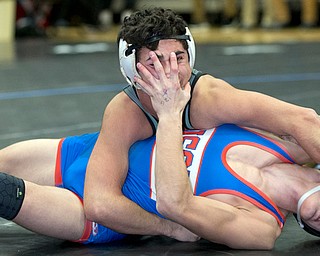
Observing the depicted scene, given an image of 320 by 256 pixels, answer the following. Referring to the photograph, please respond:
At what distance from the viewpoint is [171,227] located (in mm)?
3154

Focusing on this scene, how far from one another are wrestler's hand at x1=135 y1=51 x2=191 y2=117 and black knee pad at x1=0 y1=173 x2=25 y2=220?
0.54 meters

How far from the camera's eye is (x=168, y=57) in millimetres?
2975

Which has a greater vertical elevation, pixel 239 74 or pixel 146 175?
pixel 146 175

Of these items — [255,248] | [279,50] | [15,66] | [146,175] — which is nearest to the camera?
[255,248]

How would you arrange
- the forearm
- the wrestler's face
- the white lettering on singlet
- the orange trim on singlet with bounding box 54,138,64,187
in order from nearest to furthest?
the forearm < the wrestler's face < the white lettering on singlet < the orange trim on singlet with bounding box 54,138,64,187

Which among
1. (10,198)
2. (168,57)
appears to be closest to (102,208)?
(10,198)

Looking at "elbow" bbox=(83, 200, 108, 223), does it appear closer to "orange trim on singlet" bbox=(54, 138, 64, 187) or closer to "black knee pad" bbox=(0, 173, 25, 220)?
"black knee pad" bbox=(0, 173, 25, 220)

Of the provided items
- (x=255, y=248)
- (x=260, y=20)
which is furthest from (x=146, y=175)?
(x=260, y=20)

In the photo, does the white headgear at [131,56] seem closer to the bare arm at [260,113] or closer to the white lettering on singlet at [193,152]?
the bare arm at [260,113]

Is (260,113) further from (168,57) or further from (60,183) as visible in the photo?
(60,183)

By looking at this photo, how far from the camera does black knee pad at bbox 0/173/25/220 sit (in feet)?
9.92

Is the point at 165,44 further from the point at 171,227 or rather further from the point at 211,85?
the point at 171,227

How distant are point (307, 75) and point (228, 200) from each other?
4815 millimetres

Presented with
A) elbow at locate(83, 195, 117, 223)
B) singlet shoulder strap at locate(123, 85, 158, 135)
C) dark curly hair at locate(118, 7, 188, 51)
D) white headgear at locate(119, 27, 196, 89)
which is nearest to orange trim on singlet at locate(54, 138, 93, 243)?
elbow at locate(83, 195, 117, 223)
